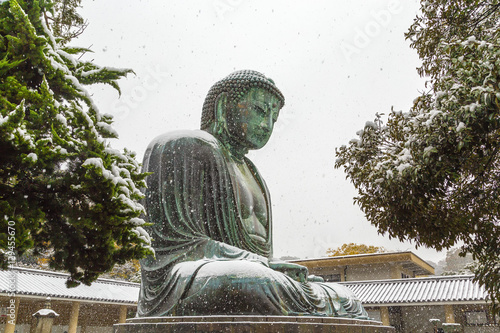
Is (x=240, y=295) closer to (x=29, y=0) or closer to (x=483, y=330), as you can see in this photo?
(x=29, y=0)

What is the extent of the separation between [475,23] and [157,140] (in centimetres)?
452

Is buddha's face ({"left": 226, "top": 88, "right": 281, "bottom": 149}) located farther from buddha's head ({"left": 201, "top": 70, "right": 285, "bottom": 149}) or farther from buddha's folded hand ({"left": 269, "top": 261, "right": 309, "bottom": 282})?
buddha's folded hand ({"left": 269, "top": 261, "right": 309, "bottom": 282})

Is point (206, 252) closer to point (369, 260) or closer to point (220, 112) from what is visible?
point (220, 112)

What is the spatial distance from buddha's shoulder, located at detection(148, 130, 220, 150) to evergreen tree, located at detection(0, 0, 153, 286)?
1635 mm

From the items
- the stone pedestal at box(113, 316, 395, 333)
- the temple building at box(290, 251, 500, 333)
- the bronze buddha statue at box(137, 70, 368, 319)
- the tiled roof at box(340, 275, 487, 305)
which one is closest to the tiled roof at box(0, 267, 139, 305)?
the temple building at box(290, 251, 500, 333)

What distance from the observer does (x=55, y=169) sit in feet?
7.29

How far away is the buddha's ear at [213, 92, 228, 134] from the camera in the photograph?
185 inches

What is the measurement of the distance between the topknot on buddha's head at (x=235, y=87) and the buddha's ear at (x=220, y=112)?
0.05 metres

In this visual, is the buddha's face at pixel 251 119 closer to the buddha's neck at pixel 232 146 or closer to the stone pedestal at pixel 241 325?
the buddha's neck at pixel 232 146

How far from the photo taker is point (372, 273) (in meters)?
17.9

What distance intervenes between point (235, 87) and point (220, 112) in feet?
1.08

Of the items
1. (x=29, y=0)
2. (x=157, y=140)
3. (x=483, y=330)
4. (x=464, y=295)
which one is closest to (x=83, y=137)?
(x=29, y=0)

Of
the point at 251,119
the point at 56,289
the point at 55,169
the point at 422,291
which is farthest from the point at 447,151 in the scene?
the point at 56,289

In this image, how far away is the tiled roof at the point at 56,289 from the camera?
1190 cm
